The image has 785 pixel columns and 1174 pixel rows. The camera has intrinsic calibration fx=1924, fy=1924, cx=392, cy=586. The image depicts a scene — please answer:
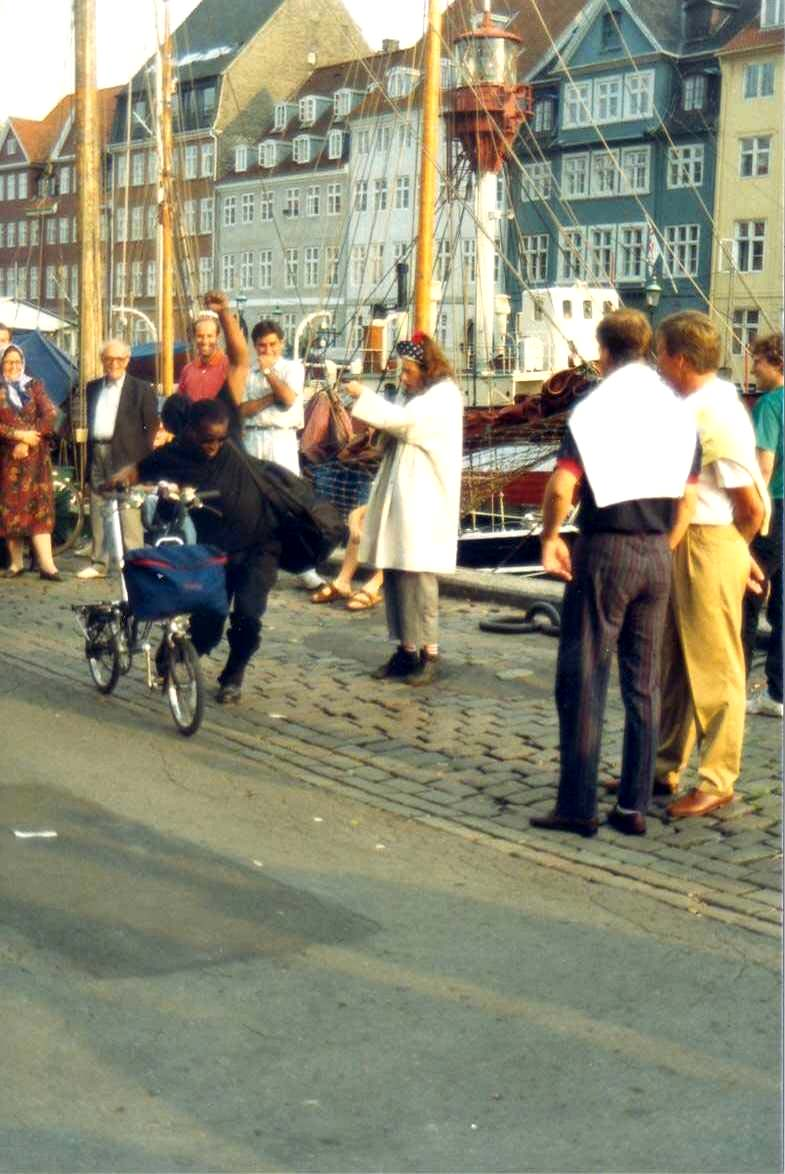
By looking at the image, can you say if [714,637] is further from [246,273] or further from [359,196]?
[246,273]

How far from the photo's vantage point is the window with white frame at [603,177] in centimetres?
6475

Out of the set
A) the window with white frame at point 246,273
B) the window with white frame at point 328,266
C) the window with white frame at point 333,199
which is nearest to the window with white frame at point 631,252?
the window with white frame at point 328,266

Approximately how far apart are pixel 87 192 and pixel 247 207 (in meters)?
66.3

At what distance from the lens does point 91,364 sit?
1903 cm

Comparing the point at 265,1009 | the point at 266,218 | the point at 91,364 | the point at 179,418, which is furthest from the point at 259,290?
the point at 265,1009

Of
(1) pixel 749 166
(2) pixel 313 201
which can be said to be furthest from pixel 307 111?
(1) pixel 749 166

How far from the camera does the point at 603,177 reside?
64438 mm

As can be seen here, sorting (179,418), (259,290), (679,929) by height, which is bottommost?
(679,929)

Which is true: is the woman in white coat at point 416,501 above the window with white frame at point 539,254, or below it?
below

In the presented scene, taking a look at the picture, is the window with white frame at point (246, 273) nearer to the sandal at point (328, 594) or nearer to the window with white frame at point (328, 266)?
the window with white frame at point (328, 266)

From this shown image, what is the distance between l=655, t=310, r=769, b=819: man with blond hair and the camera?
743 centimetres

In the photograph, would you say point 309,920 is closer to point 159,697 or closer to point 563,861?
point 563,861

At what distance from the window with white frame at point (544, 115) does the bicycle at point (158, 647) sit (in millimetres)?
59583

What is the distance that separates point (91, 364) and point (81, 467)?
1.20 meters
